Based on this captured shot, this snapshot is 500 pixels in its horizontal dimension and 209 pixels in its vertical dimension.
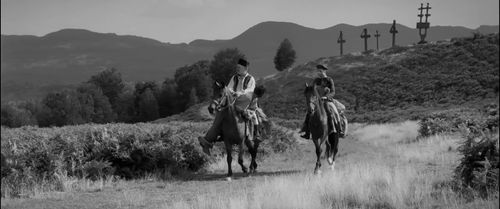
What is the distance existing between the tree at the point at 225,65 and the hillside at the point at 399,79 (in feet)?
16.5

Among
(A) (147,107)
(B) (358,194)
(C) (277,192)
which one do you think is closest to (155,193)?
(C) (277,192)

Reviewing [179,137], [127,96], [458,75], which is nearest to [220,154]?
[179,137]

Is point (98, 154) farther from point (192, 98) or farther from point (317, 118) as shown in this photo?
point (192, 98)

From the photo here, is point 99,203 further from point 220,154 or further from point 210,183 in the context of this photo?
point 220,154

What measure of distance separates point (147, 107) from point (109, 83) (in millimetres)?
21526

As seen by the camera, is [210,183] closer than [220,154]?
Yes

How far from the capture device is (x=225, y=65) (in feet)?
264

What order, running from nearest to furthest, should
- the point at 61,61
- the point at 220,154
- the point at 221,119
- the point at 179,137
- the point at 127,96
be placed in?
the point at 221,119
the point at 179,137
the point at 220,154
the point at 127,96
the point at 61,61

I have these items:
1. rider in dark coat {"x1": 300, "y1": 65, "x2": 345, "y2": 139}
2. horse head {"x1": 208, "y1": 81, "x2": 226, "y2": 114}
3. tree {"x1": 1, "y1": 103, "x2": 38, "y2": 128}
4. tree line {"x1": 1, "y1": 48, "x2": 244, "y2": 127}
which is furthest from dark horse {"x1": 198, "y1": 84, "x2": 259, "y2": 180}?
tree line {"x1": 1, "y1": 48, "x2": 244, "y2": 127}

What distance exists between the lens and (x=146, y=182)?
12039 millimetres

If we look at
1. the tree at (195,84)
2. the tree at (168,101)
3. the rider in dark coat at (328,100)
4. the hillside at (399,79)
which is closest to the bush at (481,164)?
the rider in dark coat at (328,100)

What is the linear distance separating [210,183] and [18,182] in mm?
3980

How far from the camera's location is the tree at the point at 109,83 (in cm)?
10019

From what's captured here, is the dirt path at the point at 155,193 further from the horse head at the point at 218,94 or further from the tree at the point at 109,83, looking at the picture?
the tree at the point at 109,83
